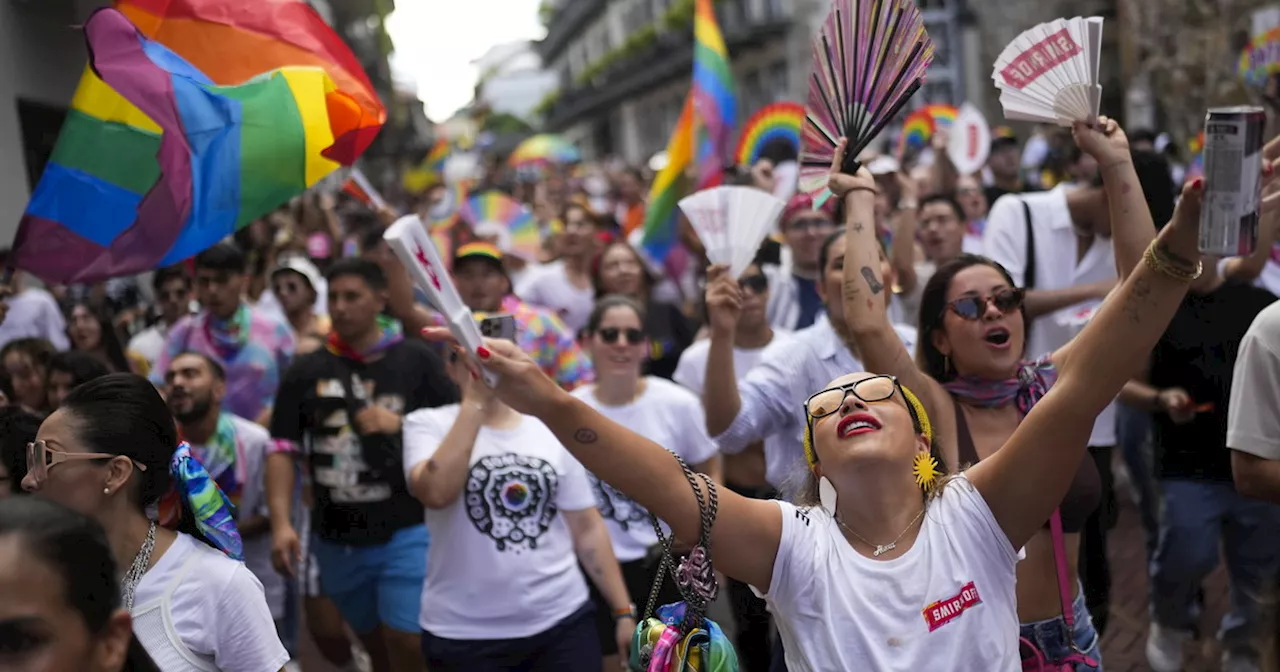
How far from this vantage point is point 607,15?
190ft

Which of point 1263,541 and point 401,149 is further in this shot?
point 401,149

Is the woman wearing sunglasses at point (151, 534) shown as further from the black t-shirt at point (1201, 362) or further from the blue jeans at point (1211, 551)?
the black t-shirt at point (1201, 362)

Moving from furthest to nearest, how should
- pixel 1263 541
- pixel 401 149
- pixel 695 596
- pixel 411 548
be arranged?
pixel 401 149 < pixel 411 548 < pixel 1263 541 < pixel 695 596

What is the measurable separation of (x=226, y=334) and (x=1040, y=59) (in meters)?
4.47

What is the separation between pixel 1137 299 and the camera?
240cm

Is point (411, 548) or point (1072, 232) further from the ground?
point (1072, 232)

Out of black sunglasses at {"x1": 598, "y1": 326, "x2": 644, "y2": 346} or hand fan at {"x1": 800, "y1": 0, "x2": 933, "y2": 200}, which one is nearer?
hand fan at {"x1": 800, "y1": 0, "x2": 933, "y2": 200}

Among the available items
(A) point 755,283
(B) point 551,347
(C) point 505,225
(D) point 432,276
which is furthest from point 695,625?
(C) point 505,225

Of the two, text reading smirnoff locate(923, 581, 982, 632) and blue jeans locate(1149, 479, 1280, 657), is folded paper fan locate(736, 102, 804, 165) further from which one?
text reading smirnoff locate(923, 581, 982, 632)

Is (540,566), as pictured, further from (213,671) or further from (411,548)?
(213,671)

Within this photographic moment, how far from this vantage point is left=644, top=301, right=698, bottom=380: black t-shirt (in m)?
7.54

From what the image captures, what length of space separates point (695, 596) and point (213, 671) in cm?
110

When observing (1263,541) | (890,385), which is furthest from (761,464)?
(890,385)

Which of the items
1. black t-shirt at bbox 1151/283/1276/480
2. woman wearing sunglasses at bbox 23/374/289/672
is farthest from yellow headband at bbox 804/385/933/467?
black t-shirt at bbox 1151/283/1276/480
